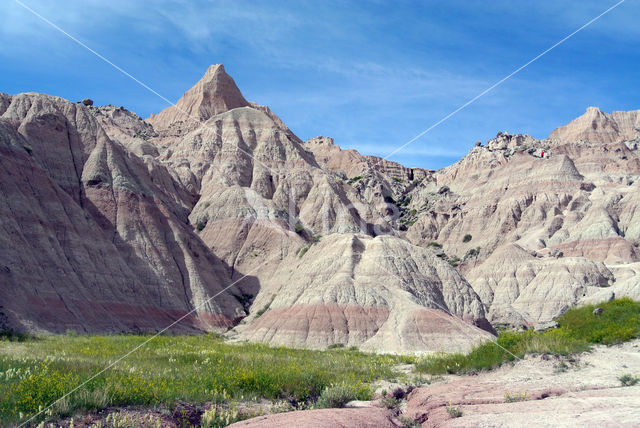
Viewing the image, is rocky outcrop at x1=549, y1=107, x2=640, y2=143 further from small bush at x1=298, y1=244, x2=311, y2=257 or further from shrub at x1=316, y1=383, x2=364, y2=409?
shrub at x1=316, y1=383, x2=364, y2=409

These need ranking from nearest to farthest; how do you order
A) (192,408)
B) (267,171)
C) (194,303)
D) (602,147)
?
(192,408)
(194,303)
(267,171)
(602,147)

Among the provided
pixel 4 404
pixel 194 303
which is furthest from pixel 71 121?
pixel 4 404

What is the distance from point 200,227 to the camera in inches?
3479

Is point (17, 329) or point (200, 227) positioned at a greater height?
point (200, 227)

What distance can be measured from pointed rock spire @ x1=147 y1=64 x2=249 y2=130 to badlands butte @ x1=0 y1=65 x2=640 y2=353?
5606 millimetres

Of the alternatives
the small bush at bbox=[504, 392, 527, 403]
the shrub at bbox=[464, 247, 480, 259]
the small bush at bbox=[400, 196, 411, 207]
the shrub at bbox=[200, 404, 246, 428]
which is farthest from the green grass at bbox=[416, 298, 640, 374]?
the small bush at bbox=[400, 196, 411, 207]

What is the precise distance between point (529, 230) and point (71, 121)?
79.1 metres

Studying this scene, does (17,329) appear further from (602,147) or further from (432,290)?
(602,147)

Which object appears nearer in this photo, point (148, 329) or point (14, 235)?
point (14, 235)

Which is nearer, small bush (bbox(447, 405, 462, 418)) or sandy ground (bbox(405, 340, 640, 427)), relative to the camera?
sandy ground (bbox(405, 340, 640, 427))

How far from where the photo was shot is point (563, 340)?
64.2 ft

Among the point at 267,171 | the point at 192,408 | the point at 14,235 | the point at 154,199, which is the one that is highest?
the point at 267,171

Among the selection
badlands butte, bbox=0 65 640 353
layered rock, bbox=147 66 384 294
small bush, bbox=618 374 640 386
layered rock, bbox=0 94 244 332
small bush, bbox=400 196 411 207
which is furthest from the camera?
small bush, bbox=400 196 411 207

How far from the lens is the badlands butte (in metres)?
51.7
